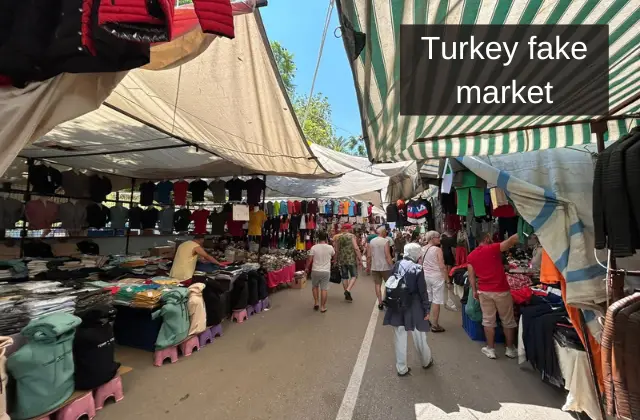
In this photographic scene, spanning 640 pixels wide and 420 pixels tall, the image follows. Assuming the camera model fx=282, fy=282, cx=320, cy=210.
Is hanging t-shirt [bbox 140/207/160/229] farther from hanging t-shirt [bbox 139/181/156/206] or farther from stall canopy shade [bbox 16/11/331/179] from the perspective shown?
stall canopy shade [bbox 16/11/331/179]

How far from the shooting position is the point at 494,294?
404 centimetres

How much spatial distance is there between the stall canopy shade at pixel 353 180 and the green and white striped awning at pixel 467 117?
239 cm

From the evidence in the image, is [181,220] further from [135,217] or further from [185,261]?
[185,261]

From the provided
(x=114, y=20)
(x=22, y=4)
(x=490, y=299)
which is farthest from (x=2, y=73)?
(x=490, y=299)

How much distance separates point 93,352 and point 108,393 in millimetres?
506

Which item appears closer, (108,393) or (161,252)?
(108,393)

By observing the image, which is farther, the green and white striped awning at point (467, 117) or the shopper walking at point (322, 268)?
the shopper walking at point (322, 268)

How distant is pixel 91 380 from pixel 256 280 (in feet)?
11.7

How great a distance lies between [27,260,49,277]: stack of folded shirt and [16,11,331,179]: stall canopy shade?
1.97 m

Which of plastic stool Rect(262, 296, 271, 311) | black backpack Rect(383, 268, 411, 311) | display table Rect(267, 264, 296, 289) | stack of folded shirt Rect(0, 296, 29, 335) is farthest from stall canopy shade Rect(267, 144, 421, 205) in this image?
stack of folded shirt Rect(0, 296, 29, 335)

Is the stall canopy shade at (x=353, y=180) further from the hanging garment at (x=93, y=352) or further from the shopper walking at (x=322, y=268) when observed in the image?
the hanging garment at (x=93, y=352)

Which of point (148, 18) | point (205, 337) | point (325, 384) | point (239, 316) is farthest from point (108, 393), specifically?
point (148, 18)

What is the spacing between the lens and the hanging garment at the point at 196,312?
4.08m

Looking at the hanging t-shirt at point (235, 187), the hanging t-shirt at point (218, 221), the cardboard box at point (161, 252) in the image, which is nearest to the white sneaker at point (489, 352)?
the hanging t-shirt at point (235, 187)
